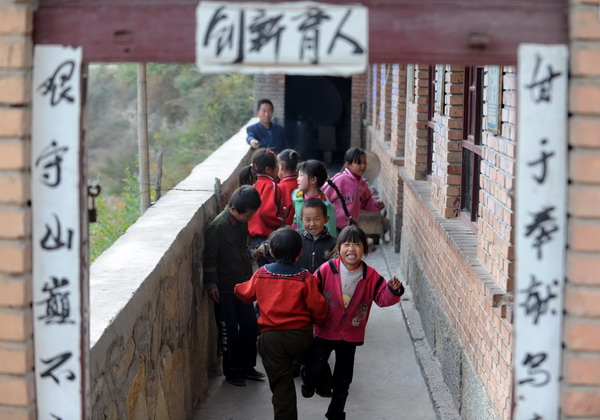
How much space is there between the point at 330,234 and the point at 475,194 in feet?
3.49

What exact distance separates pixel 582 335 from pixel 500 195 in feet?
6.48

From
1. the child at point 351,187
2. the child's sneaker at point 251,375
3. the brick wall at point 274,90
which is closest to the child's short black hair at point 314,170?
the child at point 351,187

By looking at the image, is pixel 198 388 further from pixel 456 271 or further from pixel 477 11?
pixel 477 11

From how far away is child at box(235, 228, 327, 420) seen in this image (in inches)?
199

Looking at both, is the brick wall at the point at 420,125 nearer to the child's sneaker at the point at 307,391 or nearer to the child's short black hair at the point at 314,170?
the child's short black hair at the point at 314,170

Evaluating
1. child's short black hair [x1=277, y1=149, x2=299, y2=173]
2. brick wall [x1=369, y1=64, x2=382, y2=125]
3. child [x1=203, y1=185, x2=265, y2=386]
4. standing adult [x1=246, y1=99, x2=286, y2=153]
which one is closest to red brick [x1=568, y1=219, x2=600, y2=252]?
child [x1=203, y1=185, x2=265, y2=386]

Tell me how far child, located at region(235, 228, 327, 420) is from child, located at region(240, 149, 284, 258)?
187 centimetres

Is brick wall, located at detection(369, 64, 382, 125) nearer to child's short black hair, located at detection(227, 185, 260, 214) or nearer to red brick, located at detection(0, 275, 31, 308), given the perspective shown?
child's short black hair, located at detection(227, 185, 260, 214)

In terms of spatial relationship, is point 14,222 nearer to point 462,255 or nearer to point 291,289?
point 291,289

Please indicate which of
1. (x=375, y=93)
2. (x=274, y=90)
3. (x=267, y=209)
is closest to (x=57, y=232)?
(x=267, y=209)

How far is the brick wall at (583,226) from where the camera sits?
2.75m

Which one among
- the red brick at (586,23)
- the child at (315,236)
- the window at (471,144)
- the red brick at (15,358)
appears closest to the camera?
the red brick at (586,23)

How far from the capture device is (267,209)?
7.07m

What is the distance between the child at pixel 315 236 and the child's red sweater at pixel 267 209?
103cm
